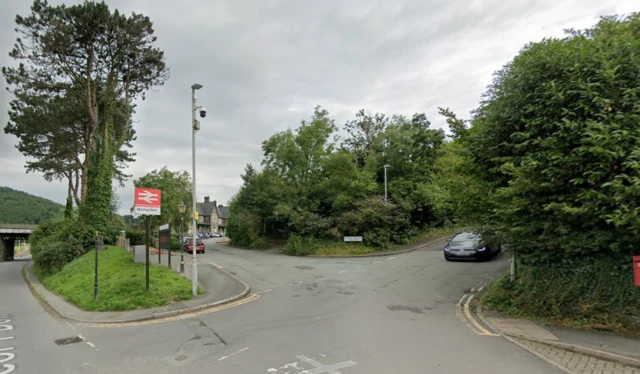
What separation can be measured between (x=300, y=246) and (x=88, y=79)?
20227 mm

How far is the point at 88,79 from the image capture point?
26.1 meters

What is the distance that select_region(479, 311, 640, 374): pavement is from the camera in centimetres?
518

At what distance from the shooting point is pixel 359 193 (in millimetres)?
28562

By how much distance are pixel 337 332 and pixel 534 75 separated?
6.83m

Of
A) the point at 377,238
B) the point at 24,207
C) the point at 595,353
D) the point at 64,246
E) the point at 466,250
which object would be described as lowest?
the point at 595,353

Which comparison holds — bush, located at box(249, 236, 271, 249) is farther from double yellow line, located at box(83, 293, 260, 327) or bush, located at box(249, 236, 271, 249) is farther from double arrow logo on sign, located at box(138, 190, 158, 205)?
double yellow line, located at box(83, 293, 260, 327)

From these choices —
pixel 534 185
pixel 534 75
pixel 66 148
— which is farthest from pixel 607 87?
pixel 66 148

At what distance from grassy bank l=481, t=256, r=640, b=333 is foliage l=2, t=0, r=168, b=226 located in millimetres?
27278

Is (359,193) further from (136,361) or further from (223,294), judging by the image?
(136,361)

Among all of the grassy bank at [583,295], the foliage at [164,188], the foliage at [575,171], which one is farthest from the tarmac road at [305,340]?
the foliage at [164,188]

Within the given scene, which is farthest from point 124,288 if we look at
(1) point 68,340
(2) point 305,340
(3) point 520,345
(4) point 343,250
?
(4) point 343,250

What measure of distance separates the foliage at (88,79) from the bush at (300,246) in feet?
45.9

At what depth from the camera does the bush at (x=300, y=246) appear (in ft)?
88.2

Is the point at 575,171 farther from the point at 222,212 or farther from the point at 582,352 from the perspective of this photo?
the point at 222,212
